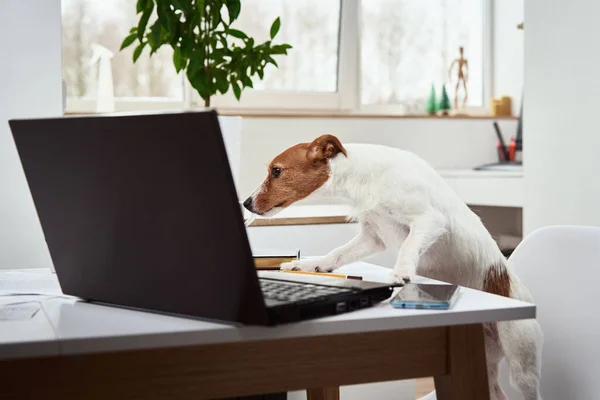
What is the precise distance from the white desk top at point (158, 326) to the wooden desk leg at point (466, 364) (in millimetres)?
20

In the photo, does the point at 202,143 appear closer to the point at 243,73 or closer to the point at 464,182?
the point at 243,73

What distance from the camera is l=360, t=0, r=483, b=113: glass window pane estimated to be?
3.85 meters

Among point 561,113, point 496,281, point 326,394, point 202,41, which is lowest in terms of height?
point 326,394

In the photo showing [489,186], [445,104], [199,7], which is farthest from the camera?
[445,104]

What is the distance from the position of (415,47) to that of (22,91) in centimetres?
243

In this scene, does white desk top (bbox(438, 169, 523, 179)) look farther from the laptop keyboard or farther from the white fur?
the laptop keyboard

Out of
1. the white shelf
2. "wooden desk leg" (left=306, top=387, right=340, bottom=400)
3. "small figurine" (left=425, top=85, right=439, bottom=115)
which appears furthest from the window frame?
"wooden desk leg" (left=306, top=387, right=340, bottom=400)

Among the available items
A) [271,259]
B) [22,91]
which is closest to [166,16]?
[22,91]

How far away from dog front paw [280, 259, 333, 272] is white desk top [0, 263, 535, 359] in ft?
0.96

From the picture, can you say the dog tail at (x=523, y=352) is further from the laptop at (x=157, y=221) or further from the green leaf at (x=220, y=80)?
the green leaf at (x=220, y=80)

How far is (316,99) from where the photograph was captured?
146 inches

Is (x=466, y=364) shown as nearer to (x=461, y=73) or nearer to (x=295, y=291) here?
(x=295, y=291)

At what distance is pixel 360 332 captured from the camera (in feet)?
2.93

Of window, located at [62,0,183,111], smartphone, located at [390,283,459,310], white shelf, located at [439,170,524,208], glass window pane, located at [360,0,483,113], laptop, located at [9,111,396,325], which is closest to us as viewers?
laptop, located at [9,111,396,325]
